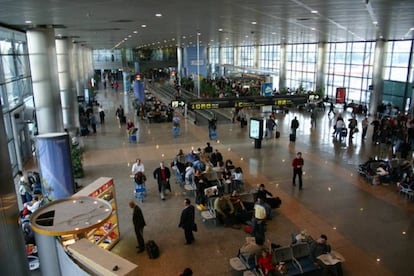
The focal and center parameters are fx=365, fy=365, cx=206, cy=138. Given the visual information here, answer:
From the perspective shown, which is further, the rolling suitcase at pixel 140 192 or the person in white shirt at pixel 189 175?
the person in white shirt at pixel 189 175

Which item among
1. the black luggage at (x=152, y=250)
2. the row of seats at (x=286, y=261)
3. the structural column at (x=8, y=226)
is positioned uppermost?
the structural column at (x=8, y=226)

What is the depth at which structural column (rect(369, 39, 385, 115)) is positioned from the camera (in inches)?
1121

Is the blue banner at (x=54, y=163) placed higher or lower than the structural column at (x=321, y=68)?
lower

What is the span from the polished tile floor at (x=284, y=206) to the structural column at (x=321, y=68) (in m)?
16.0

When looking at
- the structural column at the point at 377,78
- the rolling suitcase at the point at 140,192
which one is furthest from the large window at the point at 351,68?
the rolling suitcase at the point at 140,192

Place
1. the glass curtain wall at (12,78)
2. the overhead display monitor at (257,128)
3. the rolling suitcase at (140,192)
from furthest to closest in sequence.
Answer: the overhead display monitor at (257,128)
the glass curtain wall at (12,78)
the rolling suitcase at (140,192)

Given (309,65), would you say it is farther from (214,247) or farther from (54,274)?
(54,274)

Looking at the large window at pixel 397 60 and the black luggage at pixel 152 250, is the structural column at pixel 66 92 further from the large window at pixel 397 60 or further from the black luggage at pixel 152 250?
the large window at pixel 397 60

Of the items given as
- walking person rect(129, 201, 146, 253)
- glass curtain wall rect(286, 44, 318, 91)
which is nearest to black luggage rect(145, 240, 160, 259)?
walking person rect(129, 201, 146, 253)

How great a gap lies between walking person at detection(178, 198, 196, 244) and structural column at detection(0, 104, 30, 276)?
449 centimetres

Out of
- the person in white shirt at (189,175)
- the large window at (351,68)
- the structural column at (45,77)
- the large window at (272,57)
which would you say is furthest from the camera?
the large window at (272,57)

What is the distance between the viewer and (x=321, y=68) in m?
36.5

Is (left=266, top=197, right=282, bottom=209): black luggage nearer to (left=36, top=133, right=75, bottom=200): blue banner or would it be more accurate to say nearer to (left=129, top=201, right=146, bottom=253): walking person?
(left=129, top=201, right=146, bottom=253): walking person

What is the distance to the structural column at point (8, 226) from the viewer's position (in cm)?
504
